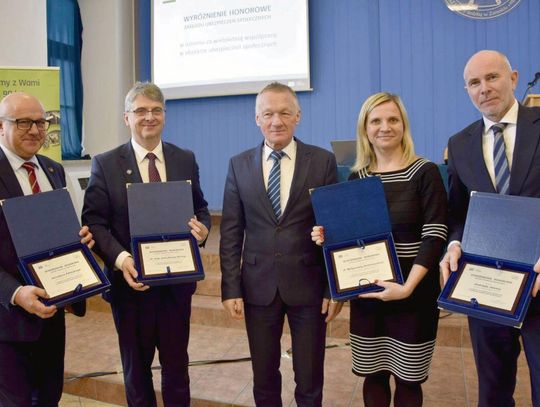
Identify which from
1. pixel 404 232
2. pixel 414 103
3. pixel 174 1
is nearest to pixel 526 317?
pixel 404 232

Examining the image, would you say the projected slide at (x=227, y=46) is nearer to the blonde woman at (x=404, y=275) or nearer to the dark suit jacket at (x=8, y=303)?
the blonde woman at (x=404, y=275)

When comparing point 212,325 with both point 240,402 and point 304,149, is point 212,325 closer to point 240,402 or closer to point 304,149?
point 240,402

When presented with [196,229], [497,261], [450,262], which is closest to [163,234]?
[196,229]

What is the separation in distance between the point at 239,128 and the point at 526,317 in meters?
4.77

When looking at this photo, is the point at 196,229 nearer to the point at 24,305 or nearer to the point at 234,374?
the point at 24,305

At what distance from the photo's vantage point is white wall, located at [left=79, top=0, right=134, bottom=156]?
630 centimetres

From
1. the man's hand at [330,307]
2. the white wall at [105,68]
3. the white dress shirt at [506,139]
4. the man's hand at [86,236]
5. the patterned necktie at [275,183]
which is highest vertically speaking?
the white wall at [105,68]

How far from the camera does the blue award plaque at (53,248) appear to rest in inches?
62.8

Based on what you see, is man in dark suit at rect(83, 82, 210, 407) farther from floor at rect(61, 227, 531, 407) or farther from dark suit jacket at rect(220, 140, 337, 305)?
floor at rect(61, 227, 531, 407)

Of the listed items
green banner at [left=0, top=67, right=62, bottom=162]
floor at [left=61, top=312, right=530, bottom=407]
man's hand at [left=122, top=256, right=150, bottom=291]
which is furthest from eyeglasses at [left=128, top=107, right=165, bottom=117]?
green banner at [left=0, top=67, right=62, bottom=162]

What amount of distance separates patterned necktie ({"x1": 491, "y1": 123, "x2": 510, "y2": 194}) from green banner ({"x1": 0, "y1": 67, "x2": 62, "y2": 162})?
3083 millimetres

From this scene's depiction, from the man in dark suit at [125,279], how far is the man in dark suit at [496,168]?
0.98 m

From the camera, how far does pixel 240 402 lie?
2.45 metres

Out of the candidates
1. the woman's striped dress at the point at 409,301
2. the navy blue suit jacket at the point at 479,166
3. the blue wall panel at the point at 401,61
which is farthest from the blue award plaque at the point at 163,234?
the blue wall panel at the point at 401,61
